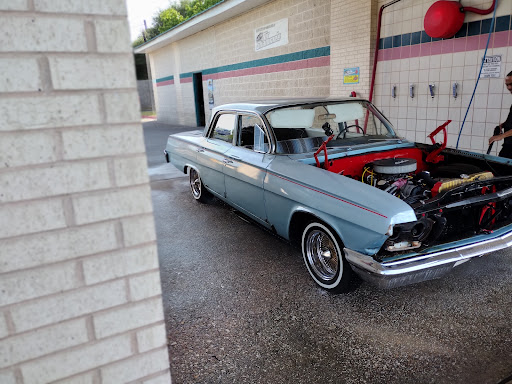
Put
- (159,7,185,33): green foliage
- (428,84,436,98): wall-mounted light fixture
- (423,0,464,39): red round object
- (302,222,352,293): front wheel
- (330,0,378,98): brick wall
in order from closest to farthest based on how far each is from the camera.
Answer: (302,222,352,293): front wheel < (423,0,464,39): red round object < (428,84,436,98): wall-mounted light fixture < (330,0,378,98): brick wall < (159,7,185,33): green foliage

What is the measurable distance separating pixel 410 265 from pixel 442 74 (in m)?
5.02

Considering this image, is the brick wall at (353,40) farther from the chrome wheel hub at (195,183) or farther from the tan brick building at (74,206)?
the tan brick building at (74,206)

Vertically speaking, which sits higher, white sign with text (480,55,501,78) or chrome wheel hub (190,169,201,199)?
white sign with text (480,55,501,78)

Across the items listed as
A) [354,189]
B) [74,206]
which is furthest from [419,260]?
[74,206]

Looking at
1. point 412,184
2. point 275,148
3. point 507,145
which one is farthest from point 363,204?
point 507,145

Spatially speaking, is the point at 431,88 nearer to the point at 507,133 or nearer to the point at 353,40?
the point at 353,40

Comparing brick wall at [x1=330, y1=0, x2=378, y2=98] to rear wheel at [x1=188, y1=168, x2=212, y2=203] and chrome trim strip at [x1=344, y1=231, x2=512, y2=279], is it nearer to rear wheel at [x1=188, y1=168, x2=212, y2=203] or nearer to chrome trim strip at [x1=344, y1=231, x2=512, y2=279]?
rear wheel at [x1=188, y1=168, x2=212, y2=203]

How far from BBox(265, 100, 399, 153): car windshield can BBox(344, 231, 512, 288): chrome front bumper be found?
Answer: 1.46 m

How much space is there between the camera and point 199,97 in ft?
58.9

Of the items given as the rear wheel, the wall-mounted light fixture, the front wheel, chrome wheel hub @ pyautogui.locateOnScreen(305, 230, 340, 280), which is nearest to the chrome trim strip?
the front wheel

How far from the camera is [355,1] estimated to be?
7891 millimetres

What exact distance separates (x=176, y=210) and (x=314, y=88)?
220 inches

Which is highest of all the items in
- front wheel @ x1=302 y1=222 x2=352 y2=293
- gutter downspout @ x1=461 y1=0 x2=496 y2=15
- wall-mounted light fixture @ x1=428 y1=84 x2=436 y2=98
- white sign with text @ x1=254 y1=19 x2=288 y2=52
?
white sign with text @ x1=254 y1=19 x2=288 y2=52

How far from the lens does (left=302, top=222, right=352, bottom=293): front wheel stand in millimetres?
3234
